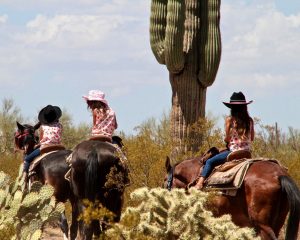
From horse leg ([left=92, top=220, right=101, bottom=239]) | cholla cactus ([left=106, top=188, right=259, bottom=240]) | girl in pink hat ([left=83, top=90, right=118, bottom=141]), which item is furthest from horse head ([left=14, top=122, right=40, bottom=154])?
cholla cactus ([left=106, top=188, right=259, bottom=240])

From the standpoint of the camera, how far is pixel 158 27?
1914 cm

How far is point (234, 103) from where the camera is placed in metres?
11.6

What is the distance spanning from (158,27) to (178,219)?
11.6m

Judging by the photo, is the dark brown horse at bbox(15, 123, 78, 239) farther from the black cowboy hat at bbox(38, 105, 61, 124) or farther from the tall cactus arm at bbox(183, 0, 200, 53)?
the tall cactus arm at bbox(183, 0, 200, 53)

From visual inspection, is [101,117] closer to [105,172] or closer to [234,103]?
[105,172]

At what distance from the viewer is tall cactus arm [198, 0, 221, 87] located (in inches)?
741

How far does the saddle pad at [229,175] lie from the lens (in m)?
10.9

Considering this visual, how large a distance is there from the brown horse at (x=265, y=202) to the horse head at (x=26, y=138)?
519 cm

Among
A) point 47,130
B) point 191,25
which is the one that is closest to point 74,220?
point 47,130

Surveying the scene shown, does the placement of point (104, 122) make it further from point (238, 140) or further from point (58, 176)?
point (238, 140)

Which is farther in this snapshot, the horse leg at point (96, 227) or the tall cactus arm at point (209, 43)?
the tall cactus arm at point (209, 43)

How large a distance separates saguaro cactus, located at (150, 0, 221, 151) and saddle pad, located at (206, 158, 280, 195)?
7119 millimetres

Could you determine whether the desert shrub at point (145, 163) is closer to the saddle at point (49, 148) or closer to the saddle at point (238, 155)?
the saddle at point (49, 148)

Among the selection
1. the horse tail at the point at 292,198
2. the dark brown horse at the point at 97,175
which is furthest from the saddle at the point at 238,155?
the dark brown horse at the point at 97,175
